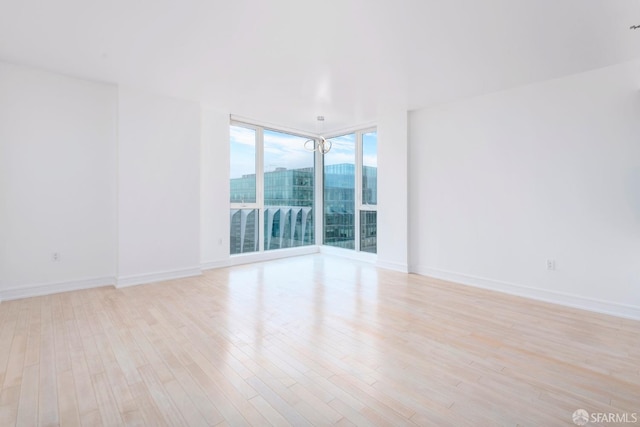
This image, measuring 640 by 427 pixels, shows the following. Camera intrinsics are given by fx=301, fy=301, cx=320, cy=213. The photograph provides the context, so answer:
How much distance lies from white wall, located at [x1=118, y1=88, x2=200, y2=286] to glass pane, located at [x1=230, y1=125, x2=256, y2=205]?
848 millimetres

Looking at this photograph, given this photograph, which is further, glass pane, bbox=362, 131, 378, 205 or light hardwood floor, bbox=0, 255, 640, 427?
glass pane, bbox=362, 131, 378, 205

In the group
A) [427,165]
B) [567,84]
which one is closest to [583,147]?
[567,84]

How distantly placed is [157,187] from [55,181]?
1.10 m

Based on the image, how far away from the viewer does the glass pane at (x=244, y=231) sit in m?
5.48

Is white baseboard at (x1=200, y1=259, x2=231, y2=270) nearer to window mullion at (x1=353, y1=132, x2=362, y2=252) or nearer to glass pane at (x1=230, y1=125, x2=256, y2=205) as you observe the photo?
glass pane at (x1=230, y1=125, x2=256, y2=205)

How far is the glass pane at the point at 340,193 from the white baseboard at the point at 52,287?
4052 millimetres

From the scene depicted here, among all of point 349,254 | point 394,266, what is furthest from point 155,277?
point 394,266

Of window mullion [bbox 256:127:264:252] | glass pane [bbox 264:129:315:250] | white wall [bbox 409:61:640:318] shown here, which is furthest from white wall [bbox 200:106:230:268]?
white wall [bbox 409:61:640:318]

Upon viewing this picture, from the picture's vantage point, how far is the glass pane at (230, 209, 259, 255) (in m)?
5.48

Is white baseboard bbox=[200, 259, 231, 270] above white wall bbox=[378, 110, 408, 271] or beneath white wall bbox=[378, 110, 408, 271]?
beneath

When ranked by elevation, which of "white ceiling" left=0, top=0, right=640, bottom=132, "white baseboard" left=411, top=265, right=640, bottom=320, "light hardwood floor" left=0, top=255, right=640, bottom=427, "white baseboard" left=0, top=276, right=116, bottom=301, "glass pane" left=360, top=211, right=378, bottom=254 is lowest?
"light hardwood floor" left=0, top=255, right=640, bottom=427

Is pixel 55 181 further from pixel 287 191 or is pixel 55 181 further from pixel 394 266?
pixel 394 266

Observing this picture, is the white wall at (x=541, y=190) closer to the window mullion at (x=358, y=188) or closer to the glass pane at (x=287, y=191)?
the window mullion at (x=358, y=188)

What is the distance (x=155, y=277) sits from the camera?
4.25 meters
